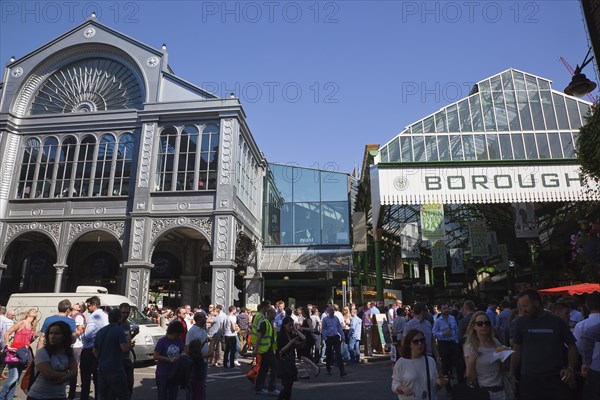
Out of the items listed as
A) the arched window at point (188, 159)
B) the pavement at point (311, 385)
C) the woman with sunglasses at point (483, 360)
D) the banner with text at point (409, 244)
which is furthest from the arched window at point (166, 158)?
the woman with sunglasses at point (483, 360)

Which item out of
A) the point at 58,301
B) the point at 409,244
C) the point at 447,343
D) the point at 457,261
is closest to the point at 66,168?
the point at 58,301

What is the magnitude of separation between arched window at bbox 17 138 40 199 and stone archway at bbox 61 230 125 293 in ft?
13.8

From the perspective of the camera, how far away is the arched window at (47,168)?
1012 inches

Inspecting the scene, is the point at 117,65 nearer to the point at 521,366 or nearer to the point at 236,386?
the point at 236,386

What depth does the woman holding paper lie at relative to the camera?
4352 mm

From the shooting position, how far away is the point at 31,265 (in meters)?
27.5

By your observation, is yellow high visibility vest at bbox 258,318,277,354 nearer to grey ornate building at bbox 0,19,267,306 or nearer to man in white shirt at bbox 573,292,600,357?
man in white shirt at bbox 573,292,600,357

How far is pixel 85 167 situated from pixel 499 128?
22705mm

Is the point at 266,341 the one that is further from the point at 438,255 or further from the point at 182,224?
the point at 182,224

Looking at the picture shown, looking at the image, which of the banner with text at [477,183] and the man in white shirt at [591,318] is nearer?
the man in white shirt at [591,318]

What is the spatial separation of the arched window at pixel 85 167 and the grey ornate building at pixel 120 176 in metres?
0.06

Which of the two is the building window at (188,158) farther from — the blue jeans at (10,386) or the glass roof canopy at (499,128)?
the blue jeans at (10,386)

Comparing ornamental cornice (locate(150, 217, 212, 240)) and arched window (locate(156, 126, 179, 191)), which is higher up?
arched window (locate(156, 126, 179, 191))

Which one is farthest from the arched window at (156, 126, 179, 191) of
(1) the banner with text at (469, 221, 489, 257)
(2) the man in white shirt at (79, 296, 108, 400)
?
(2) the man in white shirt at (79, 296, 108, 400)
